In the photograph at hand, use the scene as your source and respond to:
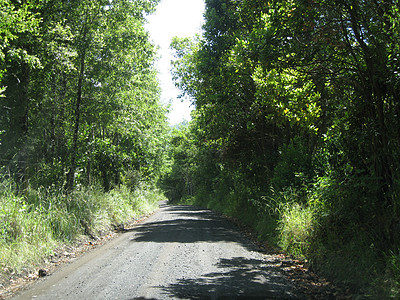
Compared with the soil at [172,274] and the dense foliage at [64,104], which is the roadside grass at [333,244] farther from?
the dense foliage at [64,104]

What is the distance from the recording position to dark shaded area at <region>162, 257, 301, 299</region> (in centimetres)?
540

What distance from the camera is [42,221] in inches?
368

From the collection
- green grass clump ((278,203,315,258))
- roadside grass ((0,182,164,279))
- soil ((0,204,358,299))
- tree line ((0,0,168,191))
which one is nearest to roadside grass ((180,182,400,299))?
green grass clump ((278,203,315,258))

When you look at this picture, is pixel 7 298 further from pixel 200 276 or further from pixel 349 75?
Answer: pixel 349 75

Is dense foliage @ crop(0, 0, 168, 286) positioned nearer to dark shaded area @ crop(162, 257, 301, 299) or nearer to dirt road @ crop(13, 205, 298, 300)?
dirt road @ crop(13, 205, 298, 300)

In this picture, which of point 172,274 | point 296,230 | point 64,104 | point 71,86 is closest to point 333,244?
point 296,230

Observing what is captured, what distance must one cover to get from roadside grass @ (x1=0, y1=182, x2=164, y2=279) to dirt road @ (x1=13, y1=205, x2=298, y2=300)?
3.06ft

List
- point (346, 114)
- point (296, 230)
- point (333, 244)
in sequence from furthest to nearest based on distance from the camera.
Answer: point (296, 230)
point (346, 114)
point (333, 244)

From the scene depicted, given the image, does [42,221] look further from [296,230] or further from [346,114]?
[346,114]

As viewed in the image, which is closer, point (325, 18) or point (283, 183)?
point (325, 18)

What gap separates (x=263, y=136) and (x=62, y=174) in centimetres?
908

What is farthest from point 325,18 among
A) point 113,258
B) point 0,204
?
point 0,204

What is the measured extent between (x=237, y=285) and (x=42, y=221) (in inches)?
237

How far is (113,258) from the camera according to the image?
8.45m
